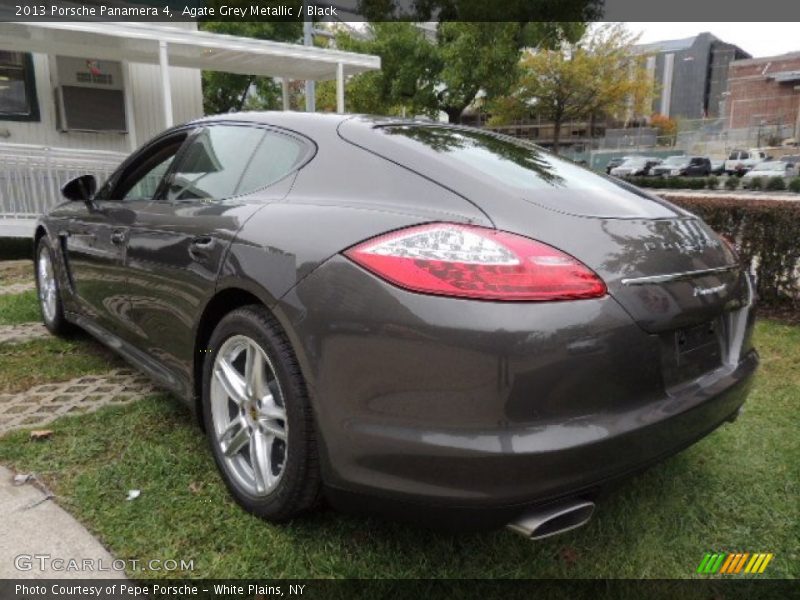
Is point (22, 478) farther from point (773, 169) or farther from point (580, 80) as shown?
point (773, 169)

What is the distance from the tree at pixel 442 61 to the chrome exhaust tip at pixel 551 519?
19169 millimetres

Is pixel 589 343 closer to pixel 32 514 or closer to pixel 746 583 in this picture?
pixel 746 583

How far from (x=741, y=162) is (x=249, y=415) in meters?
45.7

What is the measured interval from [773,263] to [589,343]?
450 centimetres

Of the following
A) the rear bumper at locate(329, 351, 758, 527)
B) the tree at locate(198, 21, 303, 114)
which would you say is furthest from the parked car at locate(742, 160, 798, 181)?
the rear bumper at locate(329, 351, 758, 527)

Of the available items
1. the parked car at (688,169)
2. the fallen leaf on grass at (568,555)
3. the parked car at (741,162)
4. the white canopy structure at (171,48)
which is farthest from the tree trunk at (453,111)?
the parked car at (741,162)

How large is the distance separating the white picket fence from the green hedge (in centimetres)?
686

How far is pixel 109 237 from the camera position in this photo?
10.7 feet

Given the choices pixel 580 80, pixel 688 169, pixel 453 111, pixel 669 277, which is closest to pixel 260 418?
pixel 669 277

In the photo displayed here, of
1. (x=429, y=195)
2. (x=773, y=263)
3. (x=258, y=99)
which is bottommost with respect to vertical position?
(x=773, y=263)

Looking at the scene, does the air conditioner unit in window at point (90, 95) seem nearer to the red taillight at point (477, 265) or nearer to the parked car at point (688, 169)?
the red taillight at point (477, 265)

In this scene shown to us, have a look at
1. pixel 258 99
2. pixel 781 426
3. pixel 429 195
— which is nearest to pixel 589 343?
pixel 429 195

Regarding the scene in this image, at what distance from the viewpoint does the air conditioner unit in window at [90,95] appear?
31.7 ft

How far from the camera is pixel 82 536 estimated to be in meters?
2.22
